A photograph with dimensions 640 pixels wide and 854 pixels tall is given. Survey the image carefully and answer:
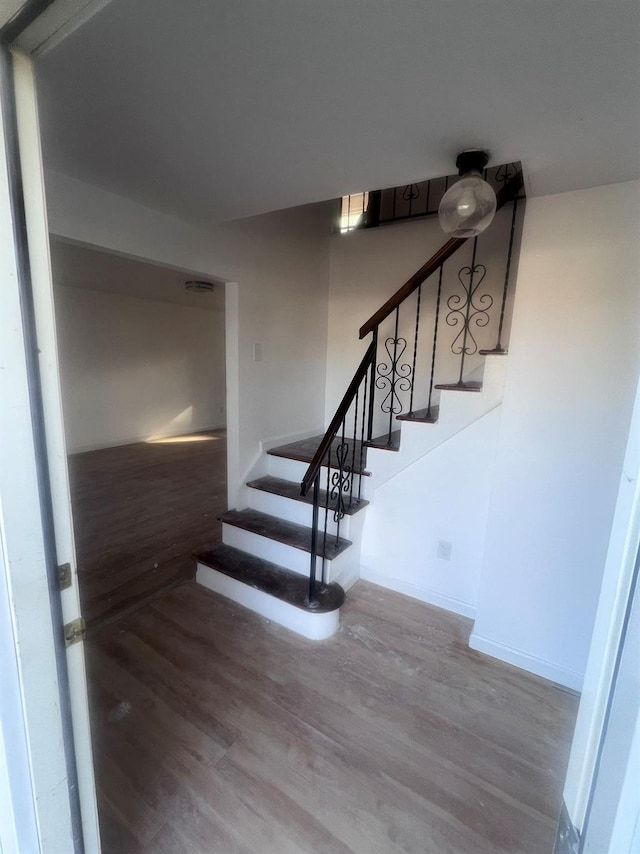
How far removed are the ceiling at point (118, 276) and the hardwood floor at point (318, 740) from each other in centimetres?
285

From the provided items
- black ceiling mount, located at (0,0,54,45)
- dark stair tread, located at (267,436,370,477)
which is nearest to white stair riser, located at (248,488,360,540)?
dark stair tread, located at (267,436,370,477)

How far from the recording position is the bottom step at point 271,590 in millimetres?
2074

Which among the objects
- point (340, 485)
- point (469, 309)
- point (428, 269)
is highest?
point (428, 269)

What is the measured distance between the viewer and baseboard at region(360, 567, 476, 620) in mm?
2301

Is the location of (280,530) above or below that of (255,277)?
below

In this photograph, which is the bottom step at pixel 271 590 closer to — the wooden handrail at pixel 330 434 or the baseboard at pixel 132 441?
the wooden handrail at pixel 330 434

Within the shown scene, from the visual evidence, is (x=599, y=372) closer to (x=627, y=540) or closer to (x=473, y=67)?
(x=473, y=67)

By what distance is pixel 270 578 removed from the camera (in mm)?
2326

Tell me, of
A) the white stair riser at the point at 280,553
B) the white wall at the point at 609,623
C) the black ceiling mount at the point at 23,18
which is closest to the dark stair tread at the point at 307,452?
the white stair riser at the point at 280,553

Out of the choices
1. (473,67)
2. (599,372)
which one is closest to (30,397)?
(473,67)

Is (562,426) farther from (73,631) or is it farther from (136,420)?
(136,420)

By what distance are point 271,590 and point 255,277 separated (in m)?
2.22

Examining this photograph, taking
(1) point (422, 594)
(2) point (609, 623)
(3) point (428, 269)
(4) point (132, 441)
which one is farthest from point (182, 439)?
(2) point (609, 623)

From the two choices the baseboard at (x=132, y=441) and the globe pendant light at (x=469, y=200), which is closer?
the globe pendant light at (x=469, y=200)
